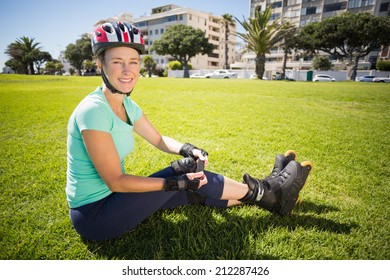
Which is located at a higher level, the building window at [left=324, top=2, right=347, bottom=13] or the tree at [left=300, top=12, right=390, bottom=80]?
the building window at [left=324, top=2, right=347, bottom=13]

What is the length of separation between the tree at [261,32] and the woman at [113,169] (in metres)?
42.4

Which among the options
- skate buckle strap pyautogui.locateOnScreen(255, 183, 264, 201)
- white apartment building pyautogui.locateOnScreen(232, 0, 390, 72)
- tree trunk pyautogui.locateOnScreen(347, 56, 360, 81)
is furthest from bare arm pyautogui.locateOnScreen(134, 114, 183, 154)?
white apartment building pyautogui.locateOnScreen(232, 0, 390, 72)

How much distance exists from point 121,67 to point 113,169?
877mm

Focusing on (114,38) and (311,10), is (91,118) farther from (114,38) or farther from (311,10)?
(311,10)

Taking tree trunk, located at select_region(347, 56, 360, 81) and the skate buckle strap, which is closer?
the skate buckle strap

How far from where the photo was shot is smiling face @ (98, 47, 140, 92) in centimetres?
187

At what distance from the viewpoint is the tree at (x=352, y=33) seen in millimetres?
39969

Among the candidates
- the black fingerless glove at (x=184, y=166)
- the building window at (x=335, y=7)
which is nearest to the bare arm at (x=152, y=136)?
the black fingerless glove at (x=184, y=166)

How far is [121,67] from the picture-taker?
6.23ft

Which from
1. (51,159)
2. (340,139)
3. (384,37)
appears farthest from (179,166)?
(384,37)

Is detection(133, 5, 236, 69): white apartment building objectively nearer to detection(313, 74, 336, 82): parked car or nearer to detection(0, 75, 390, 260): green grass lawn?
detection(313, 74, 336, 82): parked car

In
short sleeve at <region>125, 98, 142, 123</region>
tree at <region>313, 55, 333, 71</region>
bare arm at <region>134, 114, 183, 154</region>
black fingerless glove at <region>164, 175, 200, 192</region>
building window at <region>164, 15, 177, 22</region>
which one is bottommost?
black fingerless glove at <region>164, 175, 200, 192</region>

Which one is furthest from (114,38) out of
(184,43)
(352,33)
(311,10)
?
(311,10)
